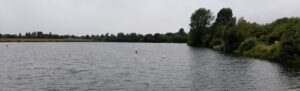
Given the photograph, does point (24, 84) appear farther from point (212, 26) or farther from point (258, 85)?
point (212, 26)

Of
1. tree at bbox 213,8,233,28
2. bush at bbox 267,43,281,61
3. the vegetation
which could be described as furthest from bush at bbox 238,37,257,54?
tree at bbox 213,8,233,28

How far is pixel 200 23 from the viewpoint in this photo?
15825cm

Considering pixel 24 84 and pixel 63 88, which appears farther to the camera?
pixel 24 84

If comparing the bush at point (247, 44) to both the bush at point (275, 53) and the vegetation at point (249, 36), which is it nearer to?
the vegetation at point (249, 36)

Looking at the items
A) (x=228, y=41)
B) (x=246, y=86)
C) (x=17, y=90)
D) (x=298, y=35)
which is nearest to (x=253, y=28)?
(x=228, y=41)

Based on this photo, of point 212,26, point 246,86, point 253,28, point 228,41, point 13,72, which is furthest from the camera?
point 212,26

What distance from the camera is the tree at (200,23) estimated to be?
15675 centimetres

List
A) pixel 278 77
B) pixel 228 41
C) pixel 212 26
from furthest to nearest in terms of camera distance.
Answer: pixel 212 26 → pixel 228 41 → pixel 278 77

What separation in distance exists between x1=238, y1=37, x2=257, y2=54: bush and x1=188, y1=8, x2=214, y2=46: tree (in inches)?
2348

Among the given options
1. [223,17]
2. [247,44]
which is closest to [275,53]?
[247,44]

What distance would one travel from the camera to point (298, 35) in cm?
7081

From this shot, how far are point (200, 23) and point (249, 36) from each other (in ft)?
164

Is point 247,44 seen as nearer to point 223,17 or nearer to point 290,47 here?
point 290,47

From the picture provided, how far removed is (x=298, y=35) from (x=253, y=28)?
180 feet
